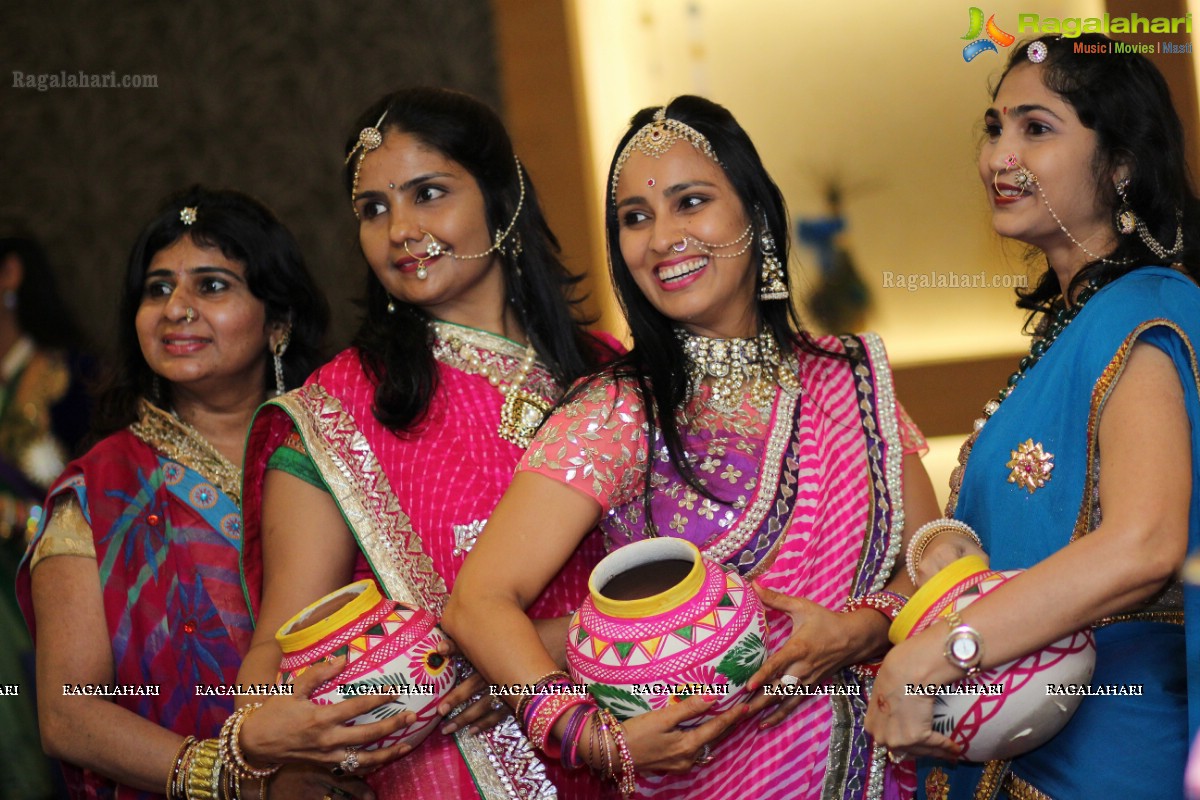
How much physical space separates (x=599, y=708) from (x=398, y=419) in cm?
77

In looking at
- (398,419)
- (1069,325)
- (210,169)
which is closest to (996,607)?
(1069,325)

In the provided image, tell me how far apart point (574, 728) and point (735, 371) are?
0.77 m

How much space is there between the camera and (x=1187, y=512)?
67.1 inches

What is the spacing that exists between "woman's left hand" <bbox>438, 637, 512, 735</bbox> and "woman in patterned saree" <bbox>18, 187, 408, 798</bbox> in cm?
34

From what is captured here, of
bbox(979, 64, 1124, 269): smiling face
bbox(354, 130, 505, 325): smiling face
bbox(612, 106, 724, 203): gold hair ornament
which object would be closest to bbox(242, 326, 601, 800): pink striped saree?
bbox(354, 130, 505, 325): smiling face

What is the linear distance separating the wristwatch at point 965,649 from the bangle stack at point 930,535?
0.36 metres

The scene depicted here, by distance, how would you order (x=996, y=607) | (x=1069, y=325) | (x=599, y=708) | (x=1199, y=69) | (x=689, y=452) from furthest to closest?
1. (x=1199, y=69)
2. (x=689, y=452)
3. (x=1069, y=325)
4. (x=599, y=708)
5. (x=996, y=607)

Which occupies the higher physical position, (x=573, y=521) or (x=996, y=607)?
(x=573, y=521)

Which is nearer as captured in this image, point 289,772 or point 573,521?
point 573,521

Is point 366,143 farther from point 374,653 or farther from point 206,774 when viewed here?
point 206,774

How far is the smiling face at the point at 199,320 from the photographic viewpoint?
8.97 ft

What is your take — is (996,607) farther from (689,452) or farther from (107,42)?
(107,42)

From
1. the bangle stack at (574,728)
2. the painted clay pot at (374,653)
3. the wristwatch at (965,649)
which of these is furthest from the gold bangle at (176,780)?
the wristwatch at (965,649)

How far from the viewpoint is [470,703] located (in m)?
2.15
